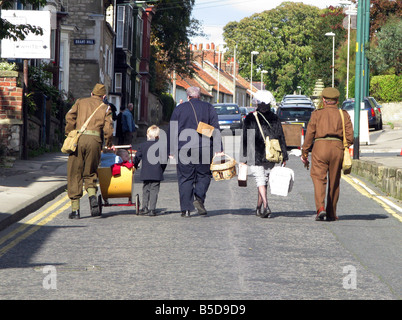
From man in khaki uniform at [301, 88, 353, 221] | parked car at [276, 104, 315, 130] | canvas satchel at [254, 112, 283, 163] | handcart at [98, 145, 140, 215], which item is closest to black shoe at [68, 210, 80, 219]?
handcart at [98, 145, 140, 215]

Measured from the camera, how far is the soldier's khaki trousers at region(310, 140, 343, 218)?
1145 centimetres

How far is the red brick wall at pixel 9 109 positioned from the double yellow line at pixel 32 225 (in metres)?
6.74

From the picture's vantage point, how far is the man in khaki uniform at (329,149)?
11.4m

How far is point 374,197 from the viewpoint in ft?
48.4

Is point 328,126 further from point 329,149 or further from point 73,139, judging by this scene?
point 73,139

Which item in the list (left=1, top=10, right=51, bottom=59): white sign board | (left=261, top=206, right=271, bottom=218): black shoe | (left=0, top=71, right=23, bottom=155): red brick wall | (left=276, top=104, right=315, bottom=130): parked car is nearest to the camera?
(left=261, top=206, right=271, bottom=218): black shoe

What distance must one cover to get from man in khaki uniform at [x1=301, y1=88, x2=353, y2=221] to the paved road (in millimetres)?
373

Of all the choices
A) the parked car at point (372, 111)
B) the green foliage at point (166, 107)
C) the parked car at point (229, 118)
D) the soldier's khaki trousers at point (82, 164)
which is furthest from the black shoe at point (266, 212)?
the green foliage at point (166, 107)

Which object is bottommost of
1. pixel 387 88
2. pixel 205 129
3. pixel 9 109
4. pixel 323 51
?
pixel 205 129

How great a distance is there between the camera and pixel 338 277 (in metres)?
7.46

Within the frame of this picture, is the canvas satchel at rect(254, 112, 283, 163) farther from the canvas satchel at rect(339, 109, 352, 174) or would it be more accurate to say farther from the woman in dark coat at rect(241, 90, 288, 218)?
the canvas satchel at rect(339, 109, 352, 174)

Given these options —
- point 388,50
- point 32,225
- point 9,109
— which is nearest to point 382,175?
point 32,225

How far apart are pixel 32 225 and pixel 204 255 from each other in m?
3.22

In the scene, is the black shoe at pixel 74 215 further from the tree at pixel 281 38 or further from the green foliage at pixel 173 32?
the tree at pixel 281 38
